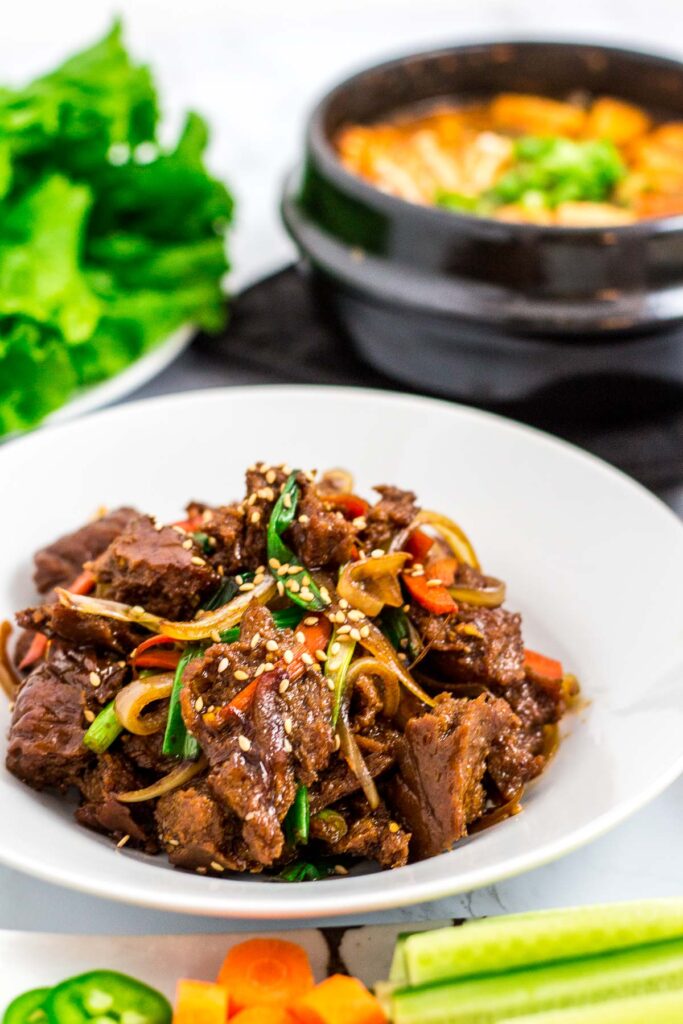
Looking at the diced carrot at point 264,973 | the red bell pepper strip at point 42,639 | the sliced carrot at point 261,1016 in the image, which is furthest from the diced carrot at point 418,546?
the sliced carrot at point 261,1016

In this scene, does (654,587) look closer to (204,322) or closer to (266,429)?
(266,429)

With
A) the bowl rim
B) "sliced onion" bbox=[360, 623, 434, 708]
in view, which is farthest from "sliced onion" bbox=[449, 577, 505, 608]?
the bowl rim

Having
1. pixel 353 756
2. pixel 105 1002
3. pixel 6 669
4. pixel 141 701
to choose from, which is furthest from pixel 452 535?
pixel 105 1002

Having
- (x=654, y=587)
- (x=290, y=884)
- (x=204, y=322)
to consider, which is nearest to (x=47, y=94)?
(x=204, y=322)

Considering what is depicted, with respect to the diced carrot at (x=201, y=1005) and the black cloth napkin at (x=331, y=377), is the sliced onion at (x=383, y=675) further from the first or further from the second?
the black cloth napkin at (x=331, y=377)

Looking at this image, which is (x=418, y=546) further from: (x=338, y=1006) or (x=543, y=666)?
(x=338, y=1006)

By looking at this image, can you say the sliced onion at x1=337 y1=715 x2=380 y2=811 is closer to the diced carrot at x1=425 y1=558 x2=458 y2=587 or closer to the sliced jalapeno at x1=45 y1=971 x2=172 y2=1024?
the diced carrot at x1=425 y1=558 x2=458 y2=587
